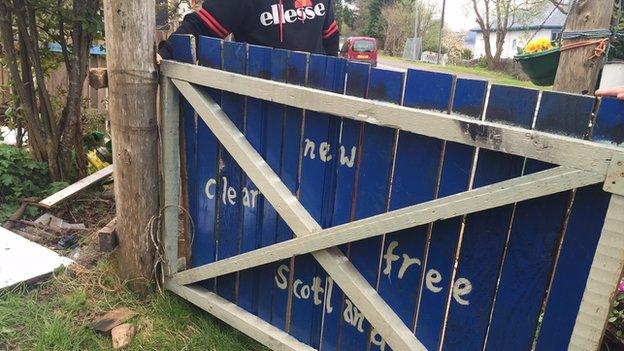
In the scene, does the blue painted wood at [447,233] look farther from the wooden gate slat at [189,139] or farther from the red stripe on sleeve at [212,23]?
the red stripe on sleeve at [212,23]

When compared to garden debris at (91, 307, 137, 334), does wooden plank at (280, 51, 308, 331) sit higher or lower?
higher

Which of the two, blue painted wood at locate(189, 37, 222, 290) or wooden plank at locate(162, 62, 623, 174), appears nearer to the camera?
wooden plank at locate(162, 62, 623, 174)

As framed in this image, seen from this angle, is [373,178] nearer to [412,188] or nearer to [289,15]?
[412,188]

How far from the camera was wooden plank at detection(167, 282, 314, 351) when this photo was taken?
7.98ft

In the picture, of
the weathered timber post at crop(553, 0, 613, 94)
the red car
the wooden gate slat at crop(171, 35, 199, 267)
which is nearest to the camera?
the wooden gate slat at crop(171, 35, 199, 267)

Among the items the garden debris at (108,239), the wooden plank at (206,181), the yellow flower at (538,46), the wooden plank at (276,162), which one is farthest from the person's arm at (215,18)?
the yellow flower at (538,46)

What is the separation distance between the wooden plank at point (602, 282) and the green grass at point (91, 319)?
166cm

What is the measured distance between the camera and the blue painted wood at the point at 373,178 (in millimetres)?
1889

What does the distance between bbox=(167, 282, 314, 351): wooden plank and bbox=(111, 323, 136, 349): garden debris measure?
1.11ft

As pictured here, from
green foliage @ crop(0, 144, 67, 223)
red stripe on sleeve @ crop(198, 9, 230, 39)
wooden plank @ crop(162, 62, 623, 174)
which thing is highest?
red stripe on sleeve @ crop(198, 9, 230, 39)

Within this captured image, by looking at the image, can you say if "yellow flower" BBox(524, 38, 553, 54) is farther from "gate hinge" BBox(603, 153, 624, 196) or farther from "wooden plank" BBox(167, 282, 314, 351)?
"wooden plank" BBox(167, 282, 314, 351)

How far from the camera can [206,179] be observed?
2656 mm

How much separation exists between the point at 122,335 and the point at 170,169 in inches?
35.2

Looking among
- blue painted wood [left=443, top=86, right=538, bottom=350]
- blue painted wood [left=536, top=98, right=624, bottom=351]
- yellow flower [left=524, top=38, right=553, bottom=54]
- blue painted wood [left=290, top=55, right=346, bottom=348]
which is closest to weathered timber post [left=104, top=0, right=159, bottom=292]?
blue painted wood [left=290, top=55, right=346, bottom=348]
